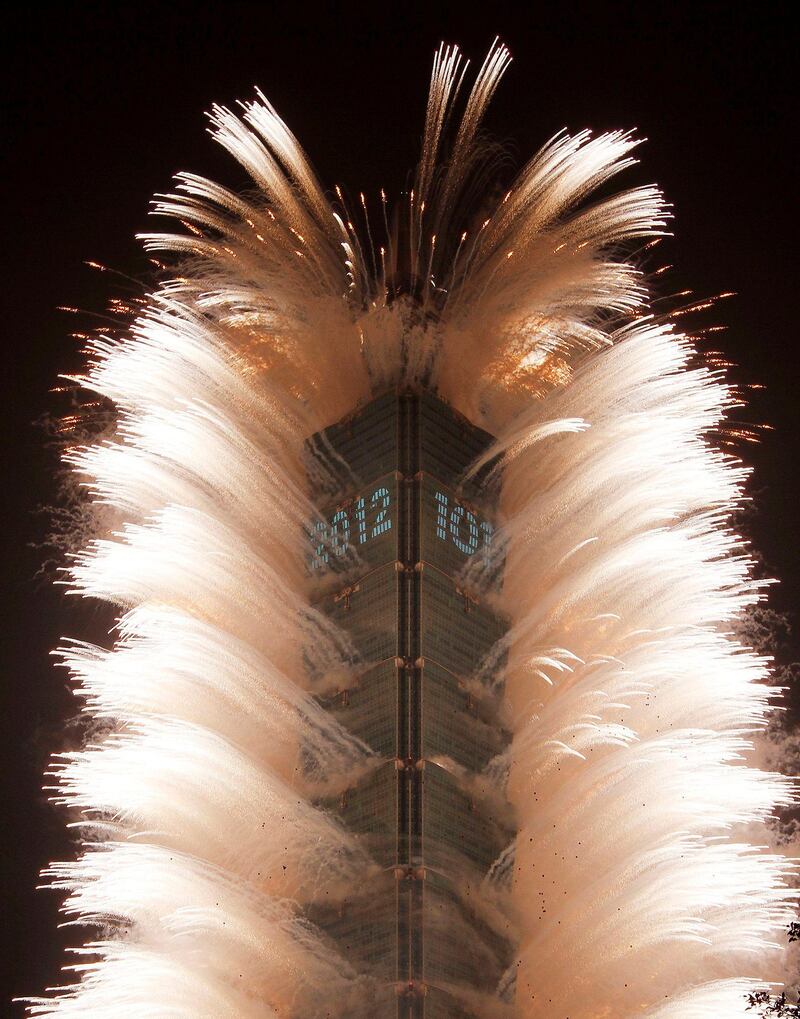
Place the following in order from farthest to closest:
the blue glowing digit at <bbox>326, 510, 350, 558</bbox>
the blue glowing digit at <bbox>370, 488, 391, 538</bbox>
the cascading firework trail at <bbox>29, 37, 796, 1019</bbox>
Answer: the blue glowing digit at <bbox>370, 488, 391, 538</bbox>
the blue glowing digit at <bbox>326, 510, 350, 558</bbox>
the cascading firework trail at <bbox>29, 37, 796, 1019</bbox>

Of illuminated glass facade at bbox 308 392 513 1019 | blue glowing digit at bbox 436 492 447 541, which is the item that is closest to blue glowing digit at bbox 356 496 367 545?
illuminated glass facade at bbox 308 392 513 1019

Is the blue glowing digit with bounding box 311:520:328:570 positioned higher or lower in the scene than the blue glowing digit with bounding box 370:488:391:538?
lower

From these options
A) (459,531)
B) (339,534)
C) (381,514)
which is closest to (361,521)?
(381,514)

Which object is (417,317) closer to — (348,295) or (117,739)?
(348,295)

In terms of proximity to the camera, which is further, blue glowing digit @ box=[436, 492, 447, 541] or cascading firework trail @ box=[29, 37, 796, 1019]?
blue glowing digit @ box=[436, 492, 447, 541]

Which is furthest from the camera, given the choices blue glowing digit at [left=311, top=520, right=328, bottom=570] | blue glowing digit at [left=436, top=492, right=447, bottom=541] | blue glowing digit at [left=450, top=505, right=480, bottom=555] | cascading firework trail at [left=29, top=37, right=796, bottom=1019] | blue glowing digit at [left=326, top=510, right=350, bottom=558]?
blue glowing digit at [left=450, top=505, right=480, bottom=555]

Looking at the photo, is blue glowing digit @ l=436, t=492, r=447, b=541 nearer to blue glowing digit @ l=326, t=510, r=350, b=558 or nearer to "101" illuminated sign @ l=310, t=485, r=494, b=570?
"101" illuminated sign @ l=310, t=485, r=494, b=570

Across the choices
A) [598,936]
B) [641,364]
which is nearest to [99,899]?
[598,936]
